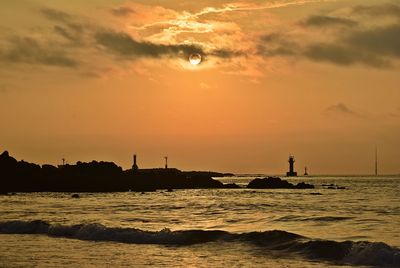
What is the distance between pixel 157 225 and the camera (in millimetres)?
40969

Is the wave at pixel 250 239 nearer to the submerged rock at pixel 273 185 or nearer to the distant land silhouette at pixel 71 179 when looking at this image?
the distant land silhouette at pixel 71 179

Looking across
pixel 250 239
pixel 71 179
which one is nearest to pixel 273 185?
pixel 71 179

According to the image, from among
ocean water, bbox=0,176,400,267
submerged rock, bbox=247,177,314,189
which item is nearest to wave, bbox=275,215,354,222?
ocean water, bbox=0,176,400,267

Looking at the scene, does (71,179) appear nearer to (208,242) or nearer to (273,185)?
(273,185)

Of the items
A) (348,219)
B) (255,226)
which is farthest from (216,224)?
(348,219)

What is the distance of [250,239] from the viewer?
3228 cm

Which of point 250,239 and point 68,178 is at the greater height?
point 68,178

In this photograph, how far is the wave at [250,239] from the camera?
83.5 ft

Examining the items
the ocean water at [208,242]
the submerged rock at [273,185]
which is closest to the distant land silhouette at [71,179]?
the submerged rock at [273,185]

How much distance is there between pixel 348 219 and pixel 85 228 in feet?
59.6

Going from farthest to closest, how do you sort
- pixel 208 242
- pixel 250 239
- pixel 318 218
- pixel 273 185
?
pixel 273 185 → pixel 318 218 → pixel 250 239 → pixel 208 242

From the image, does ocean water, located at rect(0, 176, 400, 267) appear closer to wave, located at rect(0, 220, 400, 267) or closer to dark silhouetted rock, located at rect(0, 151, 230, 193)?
wave, located at rect(0, 220, 400, 267)

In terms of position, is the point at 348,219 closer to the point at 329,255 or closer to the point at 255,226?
the point at 255,226

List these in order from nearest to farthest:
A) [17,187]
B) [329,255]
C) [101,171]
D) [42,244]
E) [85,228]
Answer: [329,255], [42,244], [85,228], [17,187], [101,171]
